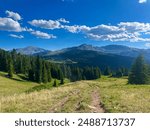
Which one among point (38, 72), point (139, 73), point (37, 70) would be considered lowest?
point (38, 72)

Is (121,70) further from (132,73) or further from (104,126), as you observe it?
(104,126)

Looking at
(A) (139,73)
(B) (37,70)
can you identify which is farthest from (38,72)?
(A) (139,73)

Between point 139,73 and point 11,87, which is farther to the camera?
point 11,87

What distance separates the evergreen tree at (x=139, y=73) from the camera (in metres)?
57.5

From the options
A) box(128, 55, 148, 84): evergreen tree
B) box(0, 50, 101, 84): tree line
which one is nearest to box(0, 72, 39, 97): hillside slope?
box(0, 50, 101, 84): tree line

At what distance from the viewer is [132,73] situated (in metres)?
58.5

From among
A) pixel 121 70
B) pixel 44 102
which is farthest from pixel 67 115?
pixel 121 70

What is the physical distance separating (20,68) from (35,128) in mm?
105842

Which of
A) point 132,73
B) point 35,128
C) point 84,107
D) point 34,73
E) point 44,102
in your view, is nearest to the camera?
point 35,128

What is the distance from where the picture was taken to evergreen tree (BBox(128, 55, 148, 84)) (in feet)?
189

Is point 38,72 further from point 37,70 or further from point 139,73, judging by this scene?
point 139,73

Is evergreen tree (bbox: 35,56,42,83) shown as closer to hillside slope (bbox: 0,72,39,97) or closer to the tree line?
the tree line

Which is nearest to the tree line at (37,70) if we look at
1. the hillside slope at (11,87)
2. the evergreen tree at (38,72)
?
the evergreen tree at (38,72)

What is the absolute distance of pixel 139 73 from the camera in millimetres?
58281
